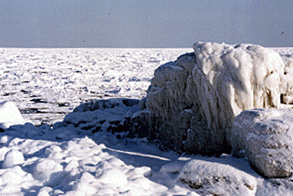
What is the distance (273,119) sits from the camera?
2.98m

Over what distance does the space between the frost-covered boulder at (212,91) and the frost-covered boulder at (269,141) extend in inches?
20.3

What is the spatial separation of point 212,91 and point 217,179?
129 centimetres

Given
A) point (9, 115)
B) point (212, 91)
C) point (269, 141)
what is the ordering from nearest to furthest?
point (269, 141), point (212, 91), point (9, 115)

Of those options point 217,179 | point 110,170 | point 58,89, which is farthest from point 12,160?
point 58,89

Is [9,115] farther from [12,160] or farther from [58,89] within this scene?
[58,89]

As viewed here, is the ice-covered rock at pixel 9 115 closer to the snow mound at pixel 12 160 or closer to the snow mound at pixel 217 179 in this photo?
the snow mound at pixel 12 160

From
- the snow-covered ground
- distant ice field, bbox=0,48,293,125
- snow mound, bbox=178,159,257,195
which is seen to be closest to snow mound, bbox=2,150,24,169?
the snow-covered ground

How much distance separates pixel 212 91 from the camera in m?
3.79

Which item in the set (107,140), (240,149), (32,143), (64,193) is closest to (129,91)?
(107,140)

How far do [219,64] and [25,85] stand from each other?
943 centimetres

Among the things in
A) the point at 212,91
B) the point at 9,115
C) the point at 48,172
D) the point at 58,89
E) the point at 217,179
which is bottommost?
the point at 217,179

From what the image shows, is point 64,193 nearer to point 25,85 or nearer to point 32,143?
point 32,143

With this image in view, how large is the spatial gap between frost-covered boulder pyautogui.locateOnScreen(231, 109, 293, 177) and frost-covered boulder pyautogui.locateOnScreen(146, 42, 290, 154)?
1.69 feet

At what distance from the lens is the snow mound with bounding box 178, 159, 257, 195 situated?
9.11 feet
